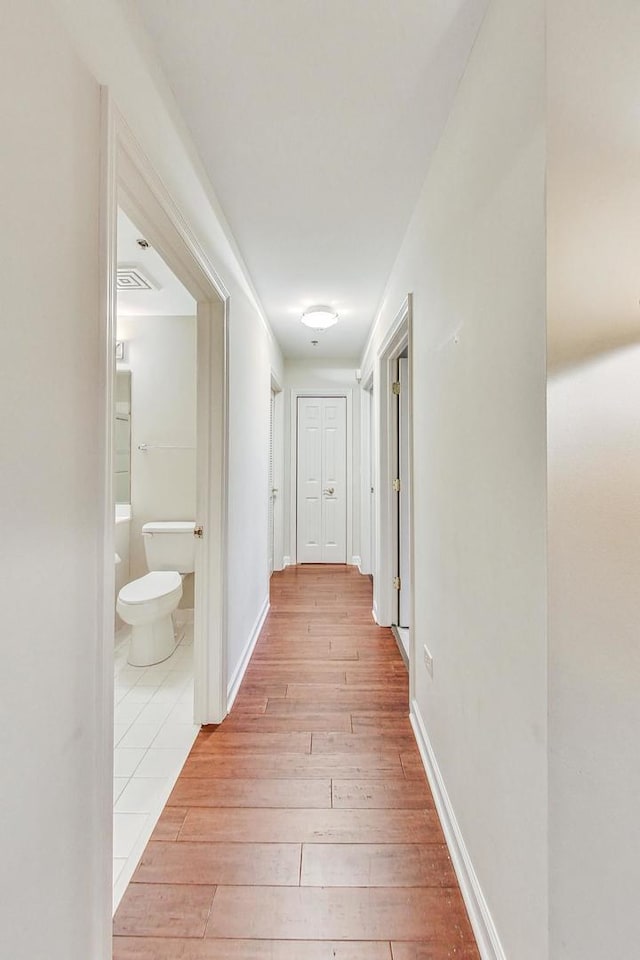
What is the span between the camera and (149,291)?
9.80 feet

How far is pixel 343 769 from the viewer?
1.76m

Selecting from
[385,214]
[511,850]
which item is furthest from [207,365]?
[511,850]

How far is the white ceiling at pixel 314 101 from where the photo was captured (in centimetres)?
112

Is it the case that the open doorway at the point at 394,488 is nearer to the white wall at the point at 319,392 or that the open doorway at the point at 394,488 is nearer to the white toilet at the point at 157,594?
the white toilet at the point at 157,594

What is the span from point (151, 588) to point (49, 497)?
6.66 ft

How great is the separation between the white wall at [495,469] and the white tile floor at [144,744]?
3.45 ft

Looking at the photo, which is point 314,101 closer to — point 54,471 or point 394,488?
point 54,471

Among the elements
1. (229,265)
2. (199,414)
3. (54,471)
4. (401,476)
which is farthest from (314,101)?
(401,476)

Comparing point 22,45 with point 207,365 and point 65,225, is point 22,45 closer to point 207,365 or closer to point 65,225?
point 65,225

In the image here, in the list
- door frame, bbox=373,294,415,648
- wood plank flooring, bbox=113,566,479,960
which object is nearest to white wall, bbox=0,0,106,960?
wood plank flooring, bbox=113,566,479,960

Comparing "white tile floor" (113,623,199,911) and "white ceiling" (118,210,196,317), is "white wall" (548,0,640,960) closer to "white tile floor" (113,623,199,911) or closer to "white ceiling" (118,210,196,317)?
"white tile floor" (113,623,199,911)

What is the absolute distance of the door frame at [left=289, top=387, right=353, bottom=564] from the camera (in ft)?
16.6

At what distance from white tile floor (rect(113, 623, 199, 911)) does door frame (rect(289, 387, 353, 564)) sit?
2.39m

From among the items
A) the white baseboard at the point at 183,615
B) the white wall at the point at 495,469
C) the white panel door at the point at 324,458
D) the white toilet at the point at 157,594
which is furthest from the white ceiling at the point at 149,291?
the white baseboard at the point at 183,615
